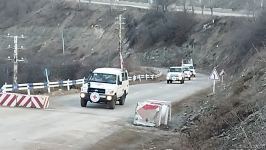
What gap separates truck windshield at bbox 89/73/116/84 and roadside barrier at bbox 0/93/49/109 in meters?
2.53

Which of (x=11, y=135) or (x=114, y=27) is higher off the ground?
(x=114, y=27)

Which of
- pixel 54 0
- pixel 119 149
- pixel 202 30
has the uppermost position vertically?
pixel 54 0

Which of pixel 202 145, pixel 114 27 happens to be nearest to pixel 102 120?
pixel 202 145

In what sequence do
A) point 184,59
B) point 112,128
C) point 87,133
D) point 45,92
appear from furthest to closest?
point 184,59
point 45,92
point 112,128
point 87,133

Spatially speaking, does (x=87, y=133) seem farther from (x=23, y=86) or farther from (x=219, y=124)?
(x=23, y=86)

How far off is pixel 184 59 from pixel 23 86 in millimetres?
61563

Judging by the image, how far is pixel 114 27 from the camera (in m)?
122

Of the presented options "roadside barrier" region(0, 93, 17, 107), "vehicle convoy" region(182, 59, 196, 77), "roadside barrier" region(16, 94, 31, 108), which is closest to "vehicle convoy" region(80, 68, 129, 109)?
"roadside barrier" region(16, 94, 31, 108)

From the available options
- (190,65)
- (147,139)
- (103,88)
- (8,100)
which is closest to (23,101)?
(8,100)

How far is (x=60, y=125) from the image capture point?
18172 millimetres

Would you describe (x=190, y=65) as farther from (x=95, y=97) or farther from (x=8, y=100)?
(x=8, y=100)

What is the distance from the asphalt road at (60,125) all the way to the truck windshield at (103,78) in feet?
4.22

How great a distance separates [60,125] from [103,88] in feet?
21.7

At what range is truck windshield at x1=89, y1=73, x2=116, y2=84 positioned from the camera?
25.3 metres
